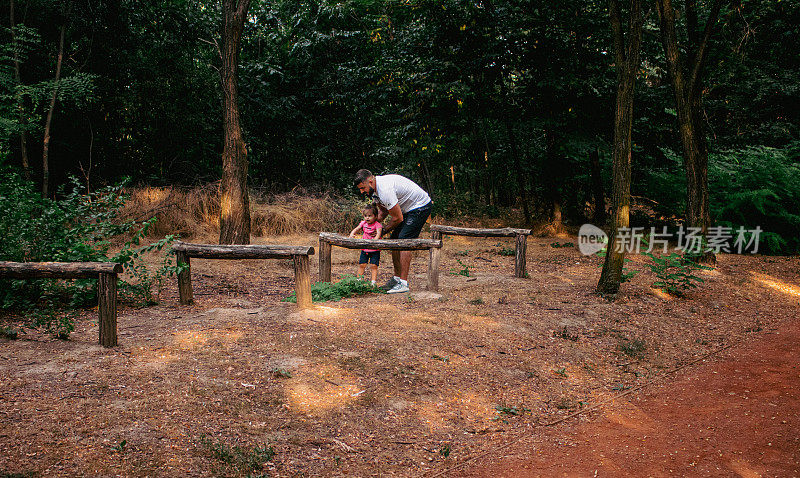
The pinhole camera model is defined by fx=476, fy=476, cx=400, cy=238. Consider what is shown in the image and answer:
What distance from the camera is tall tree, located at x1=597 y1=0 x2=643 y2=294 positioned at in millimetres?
7223

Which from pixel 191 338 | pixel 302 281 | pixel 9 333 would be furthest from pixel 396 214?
pixel 9 333

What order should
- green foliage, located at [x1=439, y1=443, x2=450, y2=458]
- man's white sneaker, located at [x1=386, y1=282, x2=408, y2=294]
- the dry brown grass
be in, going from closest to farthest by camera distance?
green foliage, located at [x1=439, y1=443, x2=450, y2=458]
man's white sneaker, located at [x1=386, y1=282, x2=408, y2=294]
the dry brown grass

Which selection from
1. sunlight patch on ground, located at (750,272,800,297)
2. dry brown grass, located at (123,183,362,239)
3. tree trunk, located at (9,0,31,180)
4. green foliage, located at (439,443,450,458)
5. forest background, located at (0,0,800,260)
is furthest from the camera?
forest background, located at (0,0,800,260)

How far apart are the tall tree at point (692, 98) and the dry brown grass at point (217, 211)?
853 cm

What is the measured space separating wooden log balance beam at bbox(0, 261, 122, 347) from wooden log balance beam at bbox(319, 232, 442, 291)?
126 inches

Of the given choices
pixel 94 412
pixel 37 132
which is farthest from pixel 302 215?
pixel 94 412

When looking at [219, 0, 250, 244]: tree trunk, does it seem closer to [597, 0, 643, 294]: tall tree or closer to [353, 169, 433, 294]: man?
[353, 169, 433, 294]: man

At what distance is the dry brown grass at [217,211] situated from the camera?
39.3 feet

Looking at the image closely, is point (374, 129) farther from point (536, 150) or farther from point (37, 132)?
point (37, 132)

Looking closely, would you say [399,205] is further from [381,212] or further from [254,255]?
[254,255]

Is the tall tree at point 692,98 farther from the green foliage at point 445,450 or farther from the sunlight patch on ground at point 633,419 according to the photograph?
the green foliage at point 445,450

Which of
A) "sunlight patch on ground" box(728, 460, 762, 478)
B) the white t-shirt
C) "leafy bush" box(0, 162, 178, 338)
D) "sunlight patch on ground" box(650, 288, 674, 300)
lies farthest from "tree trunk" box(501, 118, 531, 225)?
"sunlight patch on ground" box(728, 460, 762, 478)

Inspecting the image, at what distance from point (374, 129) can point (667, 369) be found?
51.1ft

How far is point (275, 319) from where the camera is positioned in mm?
5805
